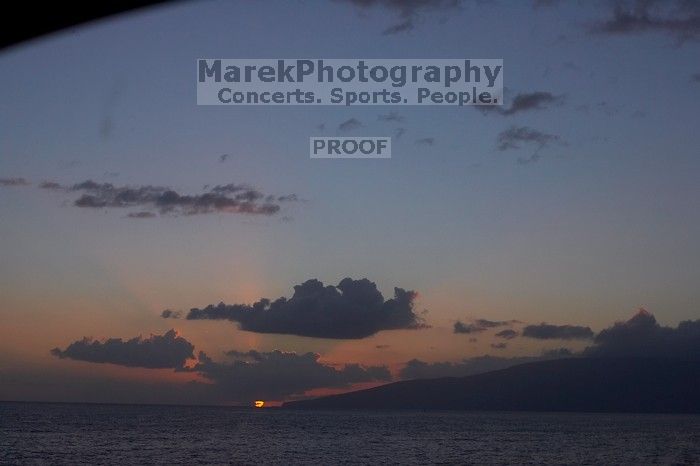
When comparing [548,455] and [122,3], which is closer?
[122,3]

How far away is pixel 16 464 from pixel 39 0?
4068 cm

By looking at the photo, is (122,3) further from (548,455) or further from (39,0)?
(548,455)

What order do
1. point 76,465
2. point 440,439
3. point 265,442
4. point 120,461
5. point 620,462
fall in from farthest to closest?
point 440,439 → point 265,442 → point 620,462 → point 120,461 → point 76,465

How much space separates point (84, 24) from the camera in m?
5.75

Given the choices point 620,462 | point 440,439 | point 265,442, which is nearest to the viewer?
point 620,462

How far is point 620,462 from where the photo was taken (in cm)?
4897

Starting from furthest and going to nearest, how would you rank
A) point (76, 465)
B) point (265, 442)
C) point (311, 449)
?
1. point (265, 442)
2. point (311, 449)
3. point (76, 465)

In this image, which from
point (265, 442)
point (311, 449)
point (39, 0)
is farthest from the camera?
point (265, 442)

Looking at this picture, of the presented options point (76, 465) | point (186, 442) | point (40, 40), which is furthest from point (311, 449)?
point (40, 40)

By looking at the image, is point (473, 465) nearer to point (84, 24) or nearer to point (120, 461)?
point (120, 461)

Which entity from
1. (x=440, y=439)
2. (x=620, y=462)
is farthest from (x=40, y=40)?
(x=440, y=439)

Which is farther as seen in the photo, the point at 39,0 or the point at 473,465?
the point at 473,465

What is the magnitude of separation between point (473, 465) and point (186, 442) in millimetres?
23216

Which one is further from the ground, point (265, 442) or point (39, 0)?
point (39, 0)
